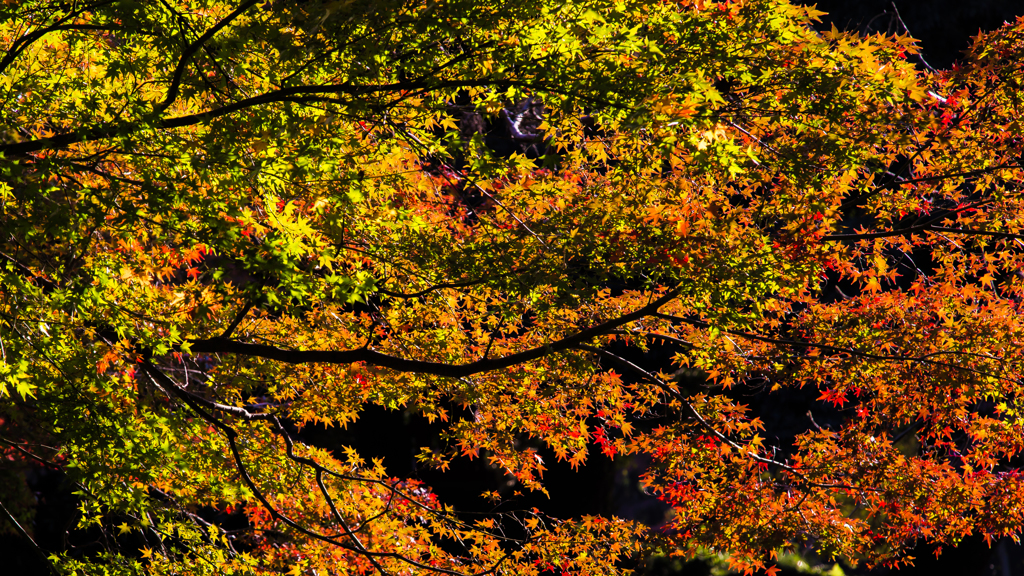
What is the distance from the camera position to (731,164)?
3.87 m

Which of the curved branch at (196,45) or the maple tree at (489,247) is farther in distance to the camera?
the maple tree at (489,247)

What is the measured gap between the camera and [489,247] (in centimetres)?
494

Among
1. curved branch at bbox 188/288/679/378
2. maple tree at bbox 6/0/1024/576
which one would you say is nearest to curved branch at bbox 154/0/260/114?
maple tree at bbox 6/0/1024/576

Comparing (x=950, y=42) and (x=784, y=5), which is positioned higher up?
(x=784, y=5)

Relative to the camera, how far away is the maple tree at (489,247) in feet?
12.6

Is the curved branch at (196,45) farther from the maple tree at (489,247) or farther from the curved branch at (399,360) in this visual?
the curved branch at (399,360)

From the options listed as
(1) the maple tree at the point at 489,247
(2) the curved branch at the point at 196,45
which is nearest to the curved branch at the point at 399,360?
(1) the maple tree at the point at 489,247

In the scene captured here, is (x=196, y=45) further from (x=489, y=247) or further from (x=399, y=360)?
(x=399, y=360)

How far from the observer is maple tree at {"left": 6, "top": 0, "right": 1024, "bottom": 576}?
12.6 ft

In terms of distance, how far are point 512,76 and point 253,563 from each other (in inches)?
159

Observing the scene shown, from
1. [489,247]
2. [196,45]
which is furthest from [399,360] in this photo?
[196,45]

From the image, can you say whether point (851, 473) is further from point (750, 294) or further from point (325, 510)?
point (325, 510)

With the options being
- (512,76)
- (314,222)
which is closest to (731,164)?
(512,76)

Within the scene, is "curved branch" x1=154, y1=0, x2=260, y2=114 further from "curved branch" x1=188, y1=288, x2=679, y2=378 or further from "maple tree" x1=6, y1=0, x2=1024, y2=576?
"curved branch" x1=188, y1=288, x2=679, y2=378
